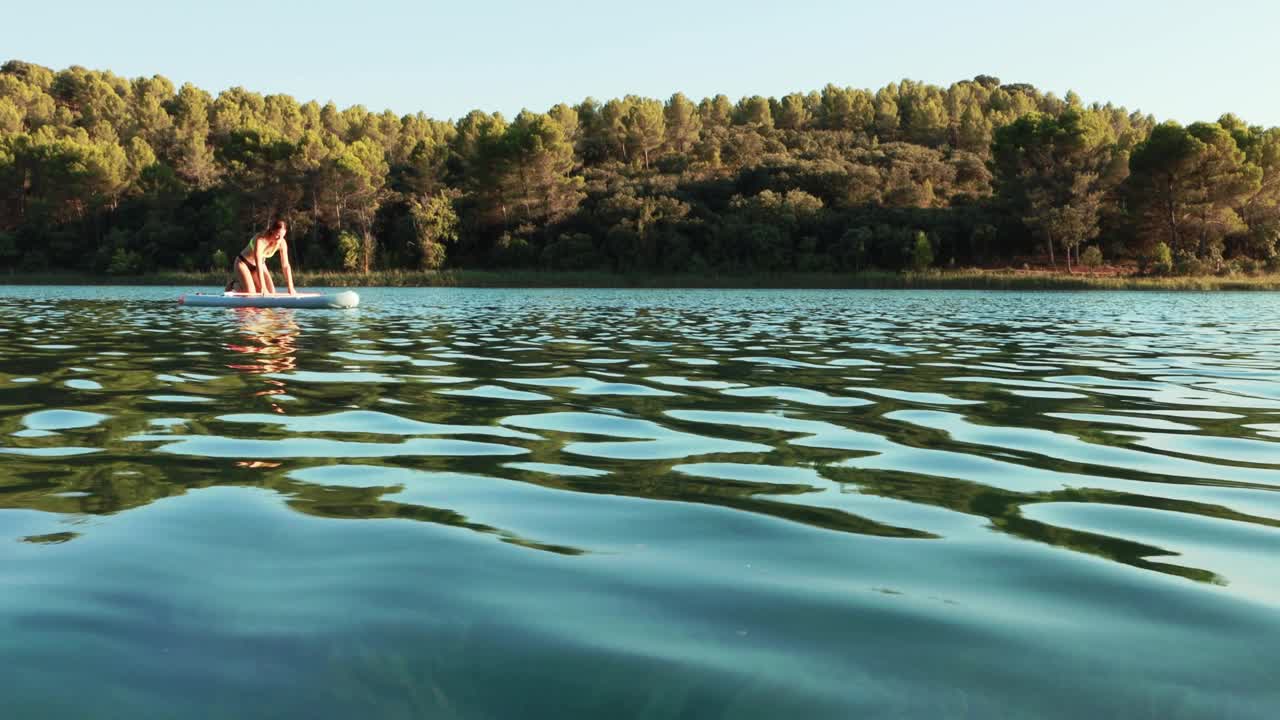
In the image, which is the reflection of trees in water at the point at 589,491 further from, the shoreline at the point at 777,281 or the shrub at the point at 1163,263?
the shrub at the point at 1163,263

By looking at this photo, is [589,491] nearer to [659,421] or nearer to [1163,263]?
[659,421]

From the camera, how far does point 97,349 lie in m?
11.5

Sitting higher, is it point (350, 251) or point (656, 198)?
point (656, 198)

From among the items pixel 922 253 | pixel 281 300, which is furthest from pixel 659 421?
pixel 922 253

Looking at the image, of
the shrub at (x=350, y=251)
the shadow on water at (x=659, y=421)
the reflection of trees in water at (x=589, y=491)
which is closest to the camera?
the reflection of trees in water at (x=589, y=491)

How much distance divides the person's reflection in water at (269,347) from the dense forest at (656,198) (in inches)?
1621

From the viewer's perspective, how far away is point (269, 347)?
11594 mm

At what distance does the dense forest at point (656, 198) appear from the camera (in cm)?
5553

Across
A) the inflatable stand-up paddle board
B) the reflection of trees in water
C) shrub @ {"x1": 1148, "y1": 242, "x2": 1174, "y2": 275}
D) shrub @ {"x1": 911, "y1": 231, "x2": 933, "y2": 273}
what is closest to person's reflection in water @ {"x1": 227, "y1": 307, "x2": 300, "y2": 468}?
the reflection of trees in water

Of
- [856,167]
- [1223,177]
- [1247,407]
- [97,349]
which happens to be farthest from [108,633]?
[856,167]

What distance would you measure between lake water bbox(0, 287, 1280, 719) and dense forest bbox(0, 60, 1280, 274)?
166 ft

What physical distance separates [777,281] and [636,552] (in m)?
50.1

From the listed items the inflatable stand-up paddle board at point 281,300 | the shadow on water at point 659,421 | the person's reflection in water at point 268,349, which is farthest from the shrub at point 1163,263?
the person's reflection in water at point 268,349

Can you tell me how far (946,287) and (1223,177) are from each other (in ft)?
63.5
